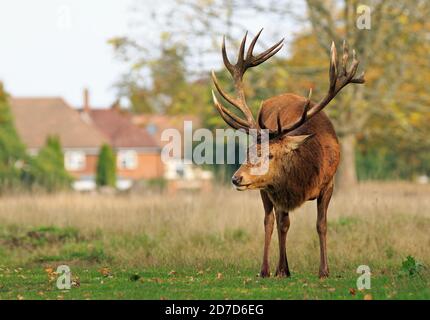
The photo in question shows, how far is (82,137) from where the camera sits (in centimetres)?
6862

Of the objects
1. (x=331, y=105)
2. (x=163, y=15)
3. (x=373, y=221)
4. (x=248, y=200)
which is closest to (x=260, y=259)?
(x=373, y=221)

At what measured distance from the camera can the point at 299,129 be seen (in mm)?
11227

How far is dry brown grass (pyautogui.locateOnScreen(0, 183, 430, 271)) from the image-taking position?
13.9m

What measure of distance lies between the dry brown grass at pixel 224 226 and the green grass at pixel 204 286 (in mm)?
1683

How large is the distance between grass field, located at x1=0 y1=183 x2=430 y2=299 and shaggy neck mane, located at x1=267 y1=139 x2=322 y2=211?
98 centimetres

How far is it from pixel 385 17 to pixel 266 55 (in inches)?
647

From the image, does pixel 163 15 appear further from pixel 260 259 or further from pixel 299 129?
pixel 299 129

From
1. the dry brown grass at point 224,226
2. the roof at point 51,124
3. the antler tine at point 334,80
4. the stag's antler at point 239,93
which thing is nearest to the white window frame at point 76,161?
the roof at point 51,124

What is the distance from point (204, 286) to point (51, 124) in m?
58.6

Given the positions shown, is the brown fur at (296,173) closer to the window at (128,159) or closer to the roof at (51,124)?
the roof at (51,124)

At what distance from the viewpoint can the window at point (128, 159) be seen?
250 ft

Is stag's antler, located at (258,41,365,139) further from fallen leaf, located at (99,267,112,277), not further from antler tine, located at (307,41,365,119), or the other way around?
fallen leaf, located at (99,267,112,277)

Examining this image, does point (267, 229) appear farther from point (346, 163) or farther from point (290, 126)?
point (346, 163)

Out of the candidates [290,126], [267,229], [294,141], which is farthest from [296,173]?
[267,229]
